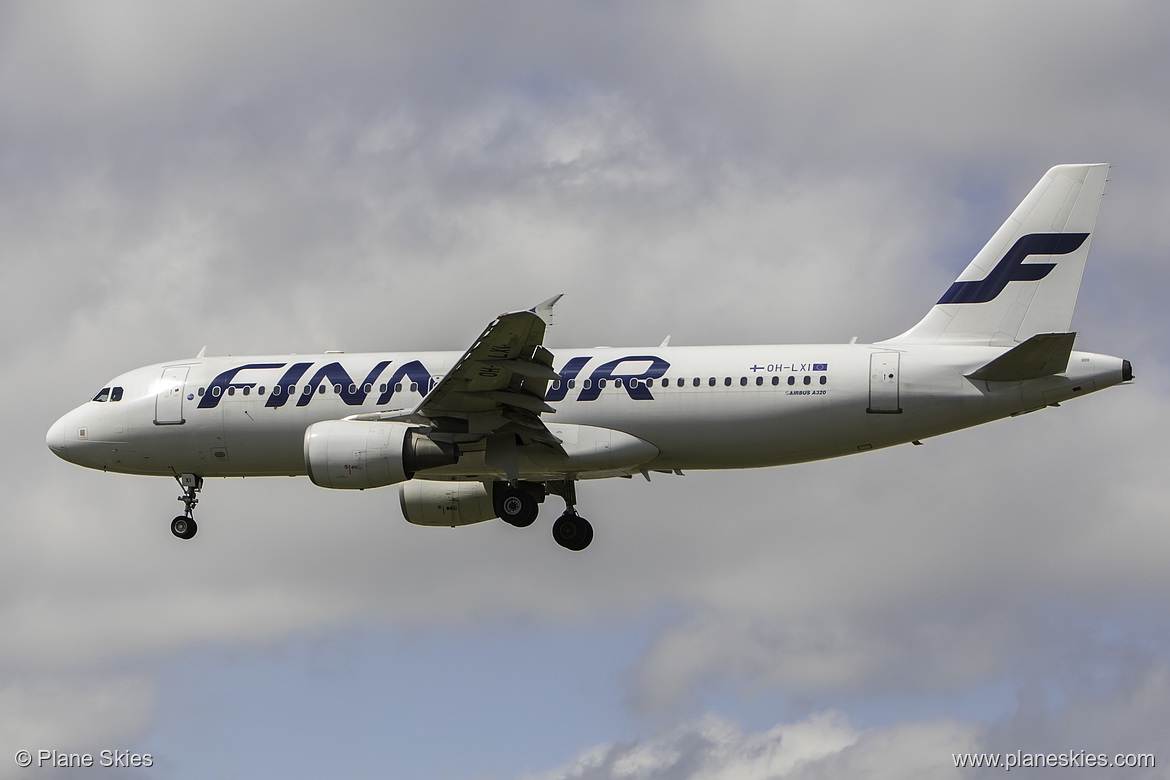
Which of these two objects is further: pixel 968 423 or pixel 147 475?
pixel 147 475

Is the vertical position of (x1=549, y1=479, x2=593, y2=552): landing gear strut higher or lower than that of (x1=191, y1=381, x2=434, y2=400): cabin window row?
lower

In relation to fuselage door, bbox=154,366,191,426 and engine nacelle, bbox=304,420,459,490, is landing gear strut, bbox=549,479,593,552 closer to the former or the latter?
engine nacelle, bbox=304,420,459,490

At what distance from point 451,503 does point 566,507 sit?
3432mm

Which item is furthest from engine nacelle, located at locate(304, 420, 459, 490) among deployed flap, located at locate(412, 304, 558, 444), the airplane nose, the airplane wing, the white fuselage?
the airplane nose

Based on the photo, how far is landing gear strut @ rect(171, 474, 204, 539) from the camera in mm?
38656

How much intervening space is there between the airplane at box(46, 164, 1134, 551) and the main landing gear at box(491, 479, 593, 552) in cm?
12

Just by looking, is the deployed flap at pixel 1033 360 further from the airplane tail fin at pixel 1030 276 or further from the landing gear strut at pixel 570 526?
the landing gear strut at pixel 570 526

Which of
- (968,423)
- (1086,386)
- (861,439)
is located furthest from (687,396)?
(1086,386)

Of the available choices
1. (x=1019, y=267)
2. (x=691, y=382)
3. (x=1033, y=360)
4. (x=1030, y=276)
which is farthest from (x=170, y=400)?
(x=1030, y=276)

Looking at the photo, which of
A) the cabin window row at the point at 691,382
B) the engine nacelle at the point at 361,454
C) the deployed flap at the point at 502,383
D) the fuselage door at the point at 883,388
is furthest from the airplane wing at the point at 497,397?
the fuselage door at the point at 883,388

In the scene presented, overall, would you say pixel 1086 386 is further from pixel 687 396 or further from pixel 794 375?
pixel 687 396

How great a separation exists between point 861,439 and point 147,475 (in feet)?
61.5

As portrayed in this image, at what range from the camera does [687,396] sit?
34.5m

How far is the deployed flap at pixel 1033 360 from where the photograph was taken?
3206cm
